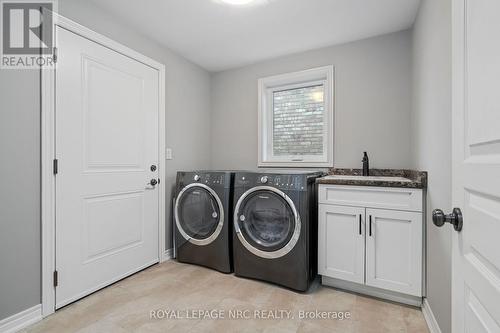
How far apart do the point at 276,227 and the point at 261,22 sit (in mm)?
1802

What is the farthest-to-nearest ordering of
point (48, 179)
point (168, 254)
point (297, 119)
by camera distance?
point (297, 119) < point (168, 254) < point (48, 179)

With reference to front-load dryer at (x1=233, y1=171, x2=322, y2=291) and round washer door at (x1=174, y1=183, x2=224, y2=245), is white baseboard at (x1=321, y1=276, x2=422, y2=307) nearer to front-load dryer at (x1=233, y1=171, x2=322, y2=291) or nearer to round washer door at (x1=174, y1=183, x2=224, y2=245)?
front-load dryer at (x1=233, y1=171, x2=322, y2=291)

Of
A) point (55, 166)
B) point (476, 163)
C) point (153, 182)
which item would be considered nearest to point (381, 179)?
point (476, 163)

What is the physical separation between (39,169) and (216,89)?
7.20 ft

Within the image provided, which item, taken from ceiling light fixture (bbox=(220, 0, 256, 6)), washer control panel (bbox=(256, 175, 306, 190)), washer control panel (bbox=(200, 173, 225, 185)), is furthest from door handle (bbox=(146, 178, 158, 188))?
ceiling light fixture (bbox=(220, 0, 256, 6))

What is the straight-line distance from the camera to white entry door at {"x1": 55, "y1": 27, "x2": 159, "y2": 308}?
1721 mm

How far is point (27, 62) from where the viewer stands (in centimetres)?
153

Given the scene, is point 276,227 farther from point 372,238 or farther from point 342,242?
point 372,238

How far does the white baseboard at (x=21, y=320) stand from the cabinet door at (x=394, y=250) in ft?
7.48

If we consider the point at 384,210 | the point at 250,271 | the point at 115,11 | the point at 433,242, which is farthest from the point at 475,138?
the point at 115,11

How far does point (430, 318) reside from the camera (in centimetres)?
149

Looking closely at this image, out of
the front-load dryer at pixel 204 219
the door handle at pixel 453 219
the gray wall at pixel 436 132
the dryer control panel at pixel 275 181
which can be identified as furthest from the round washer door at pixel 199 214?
the door handle at pixel 453 219

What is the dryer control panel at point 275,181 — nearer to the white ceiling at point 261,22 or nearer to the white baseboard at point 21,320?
the white ceiling at point 261,22

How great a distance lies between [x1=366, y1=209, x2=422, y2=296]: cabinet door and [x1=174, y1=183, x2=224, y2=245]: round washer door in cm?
127
